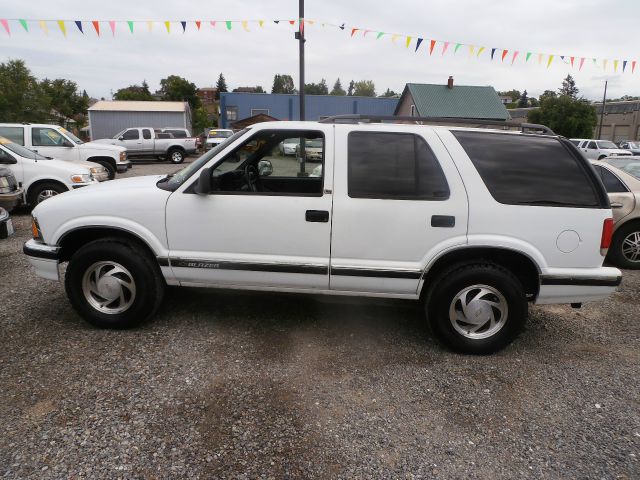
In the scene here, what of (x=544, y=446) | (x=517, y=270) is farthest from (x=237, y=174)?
(x=544, y=446)

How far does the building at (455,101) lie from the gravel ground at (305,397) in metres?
33.2

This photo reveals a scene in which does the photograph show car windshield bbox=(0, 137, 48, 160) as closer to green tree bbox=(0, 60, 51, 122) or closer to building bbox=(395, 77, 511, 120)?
green tree bbox=(0, 60, 51, 122)

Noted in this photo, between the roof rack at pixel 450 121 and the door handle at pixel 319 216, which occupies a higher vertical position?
the roof rack at pixel 450 121

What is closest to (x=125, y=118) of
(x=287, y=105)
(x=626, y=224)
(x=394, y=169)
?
(x=287, y=105)

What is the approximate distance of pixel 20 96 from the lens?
2800 cm

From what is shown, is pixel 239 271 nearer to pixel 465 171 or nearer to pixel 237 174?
pixel 237 174

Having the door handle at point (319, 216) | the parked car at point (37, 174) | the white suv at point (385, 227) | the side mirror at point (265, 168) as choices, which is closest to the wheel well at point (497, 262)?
the white suv at point (385, 227)

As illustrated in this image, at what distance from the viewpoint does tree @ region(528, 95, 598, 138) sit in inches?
1438

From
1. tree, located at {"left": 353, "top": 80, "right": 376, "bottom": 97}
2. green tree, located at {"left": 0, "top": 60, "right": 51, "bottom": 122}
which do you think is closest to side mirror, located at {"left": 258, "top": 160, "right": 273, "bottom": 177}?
green tree, located at {"left": 0, "top": 60, "right": 51, "bottom": 122}

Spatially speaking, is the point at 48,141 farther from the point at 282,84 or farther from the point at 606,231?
the point at 282,84

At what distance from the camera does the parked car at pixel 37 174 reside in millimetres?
8562

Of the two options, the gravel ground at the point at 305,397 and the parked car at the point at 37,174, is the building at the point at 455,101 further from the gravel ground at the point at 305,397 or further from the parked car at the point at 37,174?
the gravel ground at the point at 305,397

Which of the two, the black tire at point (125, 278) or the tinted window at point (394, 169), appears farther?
the black tire at point (125, 278)

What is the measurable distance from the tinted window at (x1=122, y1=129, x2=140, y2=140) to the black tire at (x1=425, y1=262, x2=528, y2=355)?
2260cm
